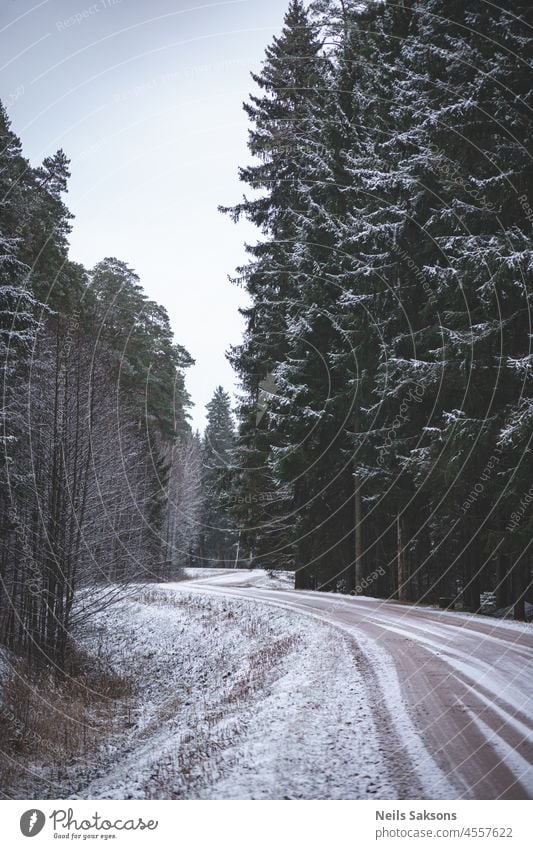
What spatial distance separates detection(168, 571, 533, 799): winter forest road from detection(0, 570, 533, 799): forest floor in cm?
2

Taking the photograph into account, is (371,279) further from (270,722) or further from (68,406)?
(270,722)

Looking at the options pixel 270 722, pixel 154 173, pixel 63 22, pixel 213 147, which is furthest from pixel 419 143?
pixel 270 722

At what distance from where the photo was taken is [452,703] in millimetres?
6094

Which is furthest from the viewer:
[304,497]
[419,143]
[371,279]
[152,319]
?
[152,319]

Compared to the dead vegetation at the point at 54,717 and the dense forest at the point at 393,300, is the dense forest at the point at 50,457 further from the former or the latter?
the dense forest at the point at 393,300

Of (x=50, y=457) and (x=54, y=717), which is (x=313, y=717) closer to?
(x=54, y=717)

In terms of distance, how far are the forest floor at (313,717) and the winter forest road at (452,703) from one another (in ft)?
0.06

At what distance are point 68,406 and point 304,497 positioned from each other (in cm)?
1287

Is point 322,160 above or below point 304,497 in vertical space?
above

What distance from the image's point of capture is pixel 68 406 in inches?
587

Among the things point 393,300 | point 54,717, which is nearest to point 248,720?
point 54,717
